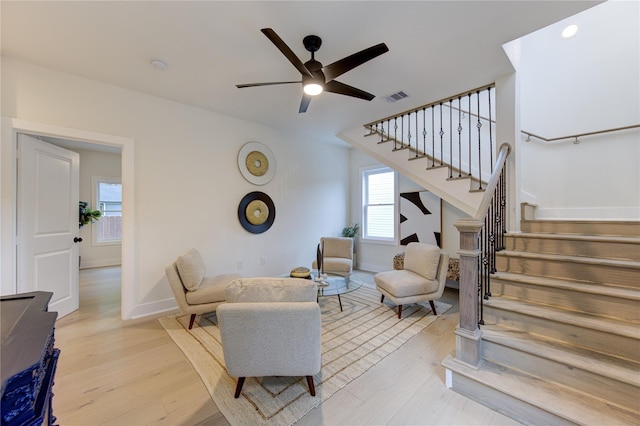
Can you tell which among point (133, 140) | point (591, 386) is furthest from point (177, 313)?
→ point (591, 386)

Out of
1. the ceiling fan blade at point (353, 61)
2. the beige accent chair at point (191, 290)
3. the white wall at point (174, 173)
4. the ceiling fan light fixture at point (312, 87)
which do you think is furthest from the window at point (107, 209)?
the ceiling fan blade at point (353, 61)

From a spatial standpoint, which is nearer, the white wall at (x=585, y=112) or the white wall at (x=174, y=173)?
the white wall at (x=174, y=173)

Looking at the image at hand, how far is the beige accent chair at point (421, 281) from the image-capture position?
2.96 meters

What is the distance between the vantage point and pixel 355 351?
2.27 metres

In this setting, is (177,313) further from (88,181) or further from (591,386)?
(88,181)

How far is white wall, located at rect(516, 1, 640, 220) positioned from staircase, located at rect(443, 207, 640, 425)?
3.41 ft

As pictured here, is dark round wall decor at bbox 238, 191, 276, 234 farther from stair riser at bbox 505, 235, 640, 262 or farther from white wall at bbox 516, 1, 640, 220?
white wall at bbox 516, 1, 640, 220

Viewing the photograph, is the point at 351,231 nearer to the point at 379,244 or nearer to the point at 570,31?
the point at 379,244

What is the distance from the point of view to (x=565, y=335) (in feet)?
5.57

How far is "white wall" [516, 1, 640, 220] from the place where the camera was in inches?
111

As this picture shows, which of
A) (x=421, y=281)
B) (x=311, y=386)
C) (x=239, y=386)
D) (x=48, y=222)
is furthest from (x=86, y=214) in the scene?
(x=421, y=281)

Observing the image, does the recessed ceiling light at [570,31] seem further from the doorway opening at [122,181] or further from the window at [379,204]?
the doorway opening at [122,181]

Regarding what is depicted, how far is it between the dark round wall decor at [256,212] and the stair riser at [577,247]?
3.33 metres

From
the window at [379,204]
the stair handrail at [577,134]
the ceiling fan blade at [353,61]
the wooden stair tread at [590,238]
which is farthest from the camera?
the window at [379,204]
